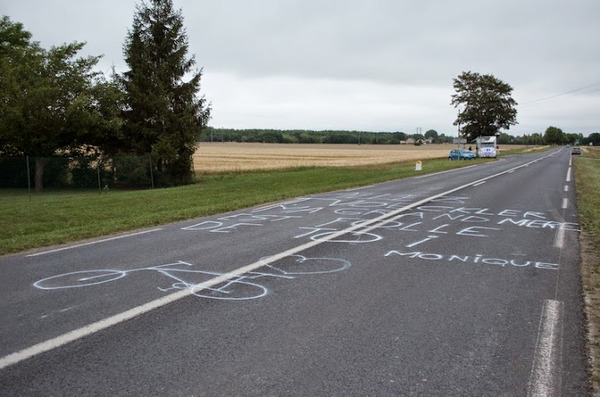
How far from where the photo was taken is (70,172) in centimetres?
2408

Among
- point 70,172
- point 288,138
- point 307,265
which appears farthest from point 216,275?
point 288,138

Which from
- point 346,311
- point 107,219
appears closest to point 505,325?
point 346,311

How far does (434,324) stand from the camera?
4.27 m

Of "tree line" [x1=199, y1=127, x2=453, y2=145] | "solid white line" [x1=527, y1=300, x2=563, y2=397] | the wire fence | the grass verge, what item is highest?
"tree line" [x1=199, y1=127, x2=453, y2=145]

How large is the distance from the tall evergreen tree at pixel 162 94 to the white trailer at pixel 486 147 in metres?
43.2

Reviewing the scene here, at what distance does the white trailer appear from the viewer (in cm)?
5934

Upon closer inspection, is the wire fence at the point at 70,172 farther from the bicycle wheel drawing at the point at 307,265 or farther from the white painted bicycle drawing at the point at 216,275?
the bicycle wheel drawing at the point at 307,265

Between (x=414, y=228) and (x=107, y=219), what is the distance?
7.72 metres

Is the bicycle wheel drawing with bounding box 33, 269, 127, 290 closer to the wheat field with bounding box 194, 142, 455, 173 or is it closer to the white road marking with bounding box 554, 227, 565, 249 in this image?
the white road marking with bounding box 554, 227, 565, 249

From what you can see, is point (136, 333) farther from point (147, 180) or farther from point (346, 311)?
point (147, 180)

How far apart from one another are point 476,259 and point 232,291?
370cm

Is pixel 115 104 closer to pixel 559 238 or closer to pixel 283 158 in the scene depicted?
pixel 559 238

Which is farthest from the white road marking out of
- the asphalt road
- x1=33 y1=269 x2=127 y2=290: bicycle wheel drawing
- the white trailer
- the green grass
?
the white trailer

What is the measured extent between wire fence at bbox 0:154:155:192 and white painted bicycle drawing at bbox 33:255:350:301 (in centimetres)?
1883
